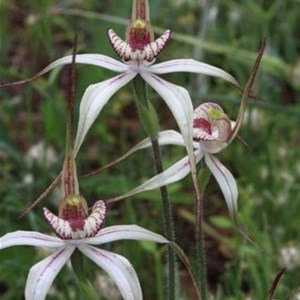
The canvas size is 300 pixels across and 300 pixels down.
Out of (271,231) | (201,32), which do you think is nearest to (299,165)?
(271,231)

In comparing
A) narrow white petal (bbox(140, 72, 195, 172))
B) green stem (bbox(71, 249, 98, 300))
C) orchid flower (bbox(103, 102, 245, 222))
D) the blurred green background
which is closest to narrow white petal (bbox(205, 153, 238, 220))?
orchid flower (bbox(103, 102, 245, 222))

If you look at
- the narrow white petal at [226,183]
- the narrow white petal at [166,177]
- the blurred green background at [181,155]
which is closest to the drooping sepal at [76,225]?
the narrow white petal at [166,177]

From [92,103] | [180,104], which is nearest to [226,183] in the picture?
[180,104]

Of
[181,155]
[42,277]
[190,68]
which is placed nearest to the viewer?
[42,277]

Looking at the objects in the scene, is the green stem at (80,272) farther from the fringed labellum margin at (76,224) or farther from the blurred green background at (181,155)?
the blurred green background at (181,155)

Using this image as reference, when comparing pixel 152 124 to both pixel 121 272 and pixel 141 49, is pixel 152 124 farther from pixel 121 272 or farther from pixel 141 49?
pixel 121 272

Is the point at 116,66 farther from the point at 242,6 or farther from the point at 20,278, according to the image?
the point at 242,6
